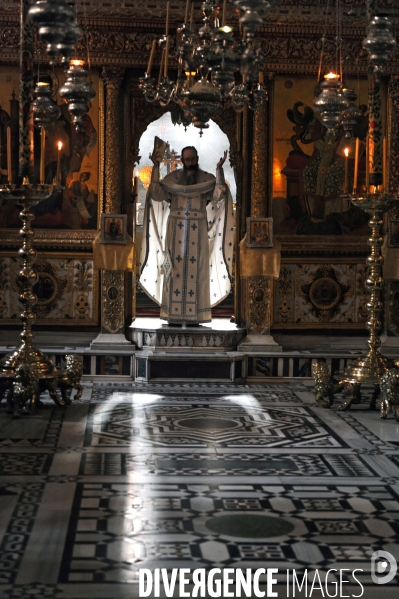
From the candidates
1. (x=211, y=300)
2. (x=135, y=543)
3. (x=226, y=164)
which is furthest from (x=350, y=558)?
(x=226, y=164)

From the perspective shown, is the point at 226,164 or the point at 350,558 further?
the point at 226,164

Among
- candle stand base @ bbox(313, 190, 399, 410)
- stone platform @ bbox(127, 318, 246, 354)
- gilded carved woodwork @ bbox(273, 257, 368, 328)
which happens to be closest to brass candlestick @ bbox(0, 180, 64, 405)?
stone platform @ bbox(127, 318, 246, 354)

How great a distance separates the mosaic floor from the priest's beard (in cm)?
316

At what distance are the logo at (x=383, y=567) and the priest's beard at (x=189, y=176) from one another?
23.4 feet

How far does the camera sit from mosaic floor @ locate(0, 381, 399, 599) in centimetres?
472

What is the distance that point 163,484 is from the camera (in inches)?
248

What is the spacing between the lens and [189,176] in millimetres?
11516

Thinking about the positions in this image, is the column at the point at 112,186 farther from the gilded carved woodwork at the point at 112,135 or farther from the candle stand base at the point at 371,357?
the candle stand base at the point at 371,357

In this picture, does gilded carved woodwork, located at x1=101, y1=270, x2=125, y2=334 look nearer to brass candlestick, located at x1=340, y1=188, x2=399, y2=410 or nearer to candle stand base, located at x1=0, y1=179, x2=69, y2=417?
candle stand base, located at x1=0, y1=179, x2=69, y2=417

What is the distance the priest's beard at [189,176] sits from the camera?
1151cm

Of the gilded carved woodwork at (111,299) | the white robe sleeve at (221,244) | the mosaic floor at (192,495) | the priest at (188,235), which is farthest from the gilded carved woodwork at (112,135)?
the mosaic floor at (192,495)

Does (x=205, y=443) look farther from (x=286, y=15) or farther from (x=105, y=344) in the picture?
(x=286, y=15)

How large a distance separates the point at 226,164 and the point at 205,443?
9.08m

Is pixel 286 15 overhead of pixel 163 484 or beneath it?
overhead
